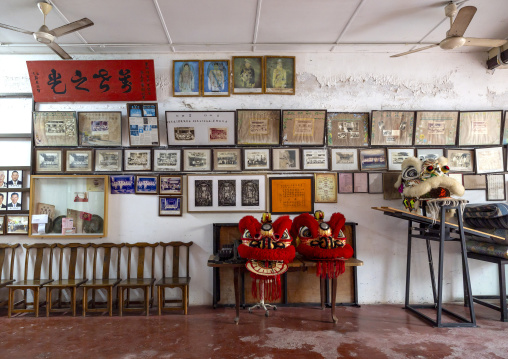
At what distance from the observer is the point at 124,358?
2.83 meters

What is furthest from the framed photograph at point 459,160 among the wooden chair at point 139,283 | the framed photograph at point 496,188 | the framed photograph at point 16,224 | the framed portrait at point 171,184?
the framed photograph at point 16,224

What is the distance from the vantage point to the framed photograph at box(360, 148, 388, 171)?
439cm

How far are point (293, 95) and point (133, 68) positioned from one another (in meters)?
2.13

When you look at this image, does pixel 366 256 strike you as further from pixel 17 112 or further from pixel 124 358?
pixel 17 112

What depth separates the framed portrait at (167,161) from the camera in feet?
14.3

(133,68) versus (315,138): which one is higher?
(133,68)

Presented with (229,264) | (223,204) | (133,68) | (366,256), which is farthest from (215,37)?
(366,256)

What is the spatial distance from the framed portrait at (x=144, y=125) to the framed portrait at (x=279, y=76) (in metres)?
1.57

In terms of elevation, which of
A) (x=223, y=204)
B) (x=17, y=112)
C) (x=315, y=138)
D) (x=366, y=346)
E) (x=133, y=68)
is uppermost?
(x=133, y=68)

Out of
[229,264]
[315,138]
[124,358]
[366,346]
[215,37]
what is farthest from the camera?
[315,138]

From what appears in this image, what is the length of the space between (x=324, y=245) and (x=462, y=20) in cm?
258

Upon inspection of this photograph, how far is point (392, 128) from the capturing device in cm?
440

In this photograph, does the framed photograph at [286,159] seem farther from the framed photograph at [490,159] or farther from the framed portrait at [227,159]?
the framed photograph at [490,159]

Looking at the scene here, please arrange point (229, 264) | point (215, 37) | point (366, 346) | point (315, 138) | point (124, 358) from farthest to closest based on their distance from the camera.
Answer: point (315, 138) → point (215, 37) → point (229, 264) → point (366, 346) → point (124, 358)
